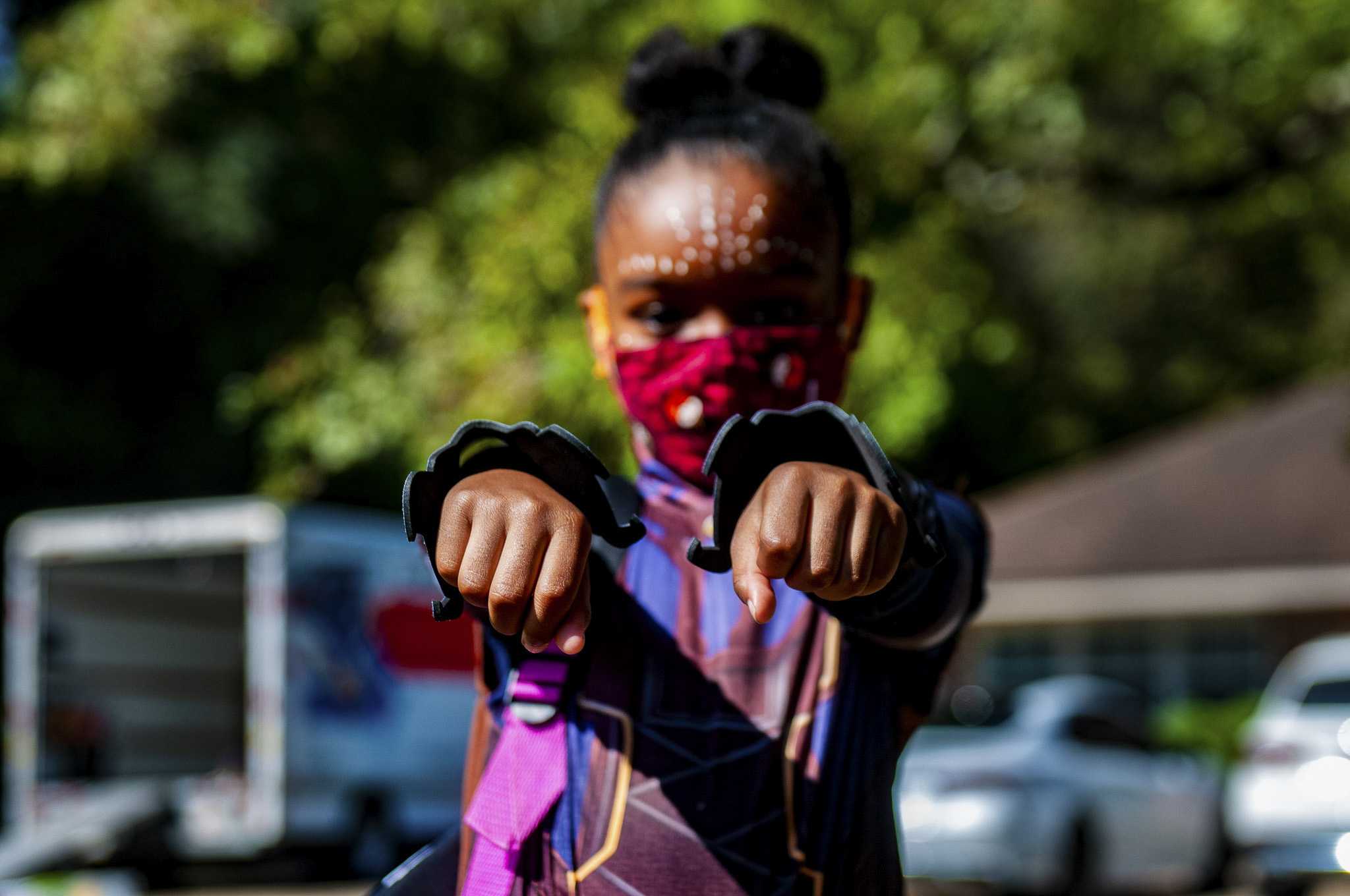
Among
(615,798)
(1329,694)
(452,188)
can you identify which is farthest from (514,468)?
(452,188)

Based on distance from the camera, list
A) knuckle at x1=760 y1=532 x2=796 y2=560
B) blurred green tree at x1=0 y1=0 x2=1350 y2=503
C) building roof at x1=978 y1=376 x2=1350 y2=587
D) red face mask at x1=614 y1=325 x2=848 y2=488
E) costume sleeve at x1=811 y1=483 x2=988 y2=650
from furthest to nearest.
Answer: building roof at x1=978 y1=376 x2=1350 y2=587, blurred green tree at x1=0 y1=0 x2=1350 y2=503, red face mask at x1=614 y1=325 x2=848 y2=488, costume sleeve at x1=811 y1=483 x2=988 y2=650, knuckle at x1=760 y1=532 x2=796 y2=560

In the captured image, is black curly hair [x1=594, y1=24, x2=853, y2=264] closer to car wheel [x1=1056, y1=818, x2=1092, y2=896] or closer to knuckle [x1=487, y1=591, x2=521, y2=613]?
knuckle [x1=487, y1=591, x2=521, y2=613]

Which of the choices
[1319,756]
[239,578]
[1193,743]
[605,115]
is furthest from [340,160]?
[1319,756]

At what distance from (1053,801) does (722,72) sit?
9.14 meters

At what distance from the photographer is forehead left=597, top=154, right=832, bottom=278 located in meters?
2.18

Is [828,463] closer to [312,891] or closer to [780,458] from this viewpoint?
[780,458]

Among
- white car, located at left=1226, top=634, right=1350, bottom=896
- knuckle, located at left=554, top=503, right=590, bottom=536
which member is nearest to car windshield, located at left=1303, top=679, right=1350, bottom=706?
white car, located at left=1226, top=634, right=1350, bottom=896

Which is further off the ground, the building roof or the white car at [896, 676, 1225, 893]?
the building roof

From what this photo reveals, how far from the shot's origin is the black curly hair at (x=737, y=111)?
7.47 feet

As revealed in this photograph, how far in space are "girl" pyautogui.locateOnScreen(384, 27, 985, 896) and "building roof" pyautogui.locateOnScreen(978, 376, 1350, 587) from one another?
1907 cm

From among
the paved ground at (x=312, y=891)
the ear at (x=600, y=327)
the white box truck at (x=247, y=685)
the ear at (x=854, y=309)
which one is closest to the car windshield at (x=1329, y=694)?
the paved ground at (x=312, y=891)

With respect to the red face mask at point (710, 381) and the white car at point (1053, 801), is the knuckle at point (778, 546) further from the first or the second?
the white car at point (1053, 801)

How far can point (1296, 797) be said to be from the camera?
10.7m

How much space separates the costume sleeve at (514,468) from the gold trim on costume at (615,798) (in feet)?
1.17
